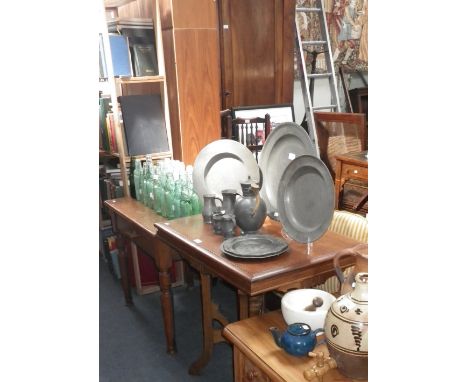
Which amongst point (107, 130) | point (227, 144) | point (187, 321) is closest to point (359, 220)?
point (227, 144)

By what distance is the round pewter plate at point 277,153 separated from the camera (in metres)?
1.87

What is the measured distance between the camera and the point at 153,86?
118 inches

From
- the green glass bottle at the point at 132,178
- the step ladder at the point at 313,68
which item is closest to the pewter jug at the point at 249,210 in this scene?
the green glass bottle at the point at 132,178

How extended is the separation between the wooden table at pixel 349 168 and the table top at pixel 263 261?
1489 mm

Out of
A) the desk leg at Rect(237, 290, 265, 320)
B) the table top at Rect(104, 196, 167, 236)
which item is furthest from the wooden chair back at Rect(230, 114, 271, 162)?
the desk leg at Rect(237, 290, 265, 320)

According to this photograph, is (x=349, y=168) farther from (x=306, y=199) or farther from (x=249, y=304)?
(x=306, y=199)

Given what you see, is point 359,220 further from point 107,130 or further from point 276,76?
point 276,76

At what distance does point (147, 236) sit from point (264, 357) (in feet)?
3.86

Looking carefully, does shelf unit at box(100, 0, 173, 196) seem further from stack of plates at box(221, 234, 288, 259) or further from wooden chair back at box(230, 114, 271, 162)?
stack of plates at box(221, 234, 288, 259)

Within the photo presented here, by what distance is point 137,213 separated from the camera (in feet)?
8.13

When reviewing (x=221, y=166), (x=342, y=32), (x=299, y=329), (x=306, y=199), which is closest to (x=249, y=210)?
(x=306, y=199)

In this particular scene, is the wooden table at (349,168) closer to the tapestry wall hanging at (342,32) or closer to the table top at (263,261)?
the table top at (263,261)
